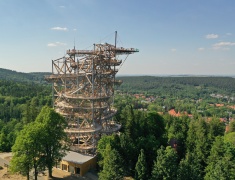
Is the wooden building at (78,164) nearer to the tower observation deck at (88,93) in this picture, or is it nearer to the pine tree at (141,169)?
the tower observation deck at (88,93)

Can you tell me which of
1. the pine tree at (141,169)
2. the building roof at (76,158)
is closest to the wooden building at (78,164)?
the building roof at (76,158)

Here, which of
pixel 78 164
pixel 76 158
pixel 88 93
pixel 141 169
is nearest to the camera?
pixel 141 169

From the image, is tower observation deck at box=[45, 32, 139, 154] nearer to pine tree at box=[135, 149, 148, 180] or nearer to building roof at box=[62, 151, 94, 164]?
building roof at box=[62, 151, 94, 164]

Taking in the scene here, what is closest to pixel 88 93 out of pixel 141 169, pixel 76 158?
pixel 76 158

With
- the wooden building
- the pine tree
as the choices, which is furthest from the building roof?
the pine tree

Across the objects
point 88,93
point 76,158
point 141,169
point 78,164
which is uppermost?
point 88,93

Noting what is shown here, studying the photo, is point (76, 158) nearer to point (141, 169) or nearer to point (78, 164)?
point (78, 164)
